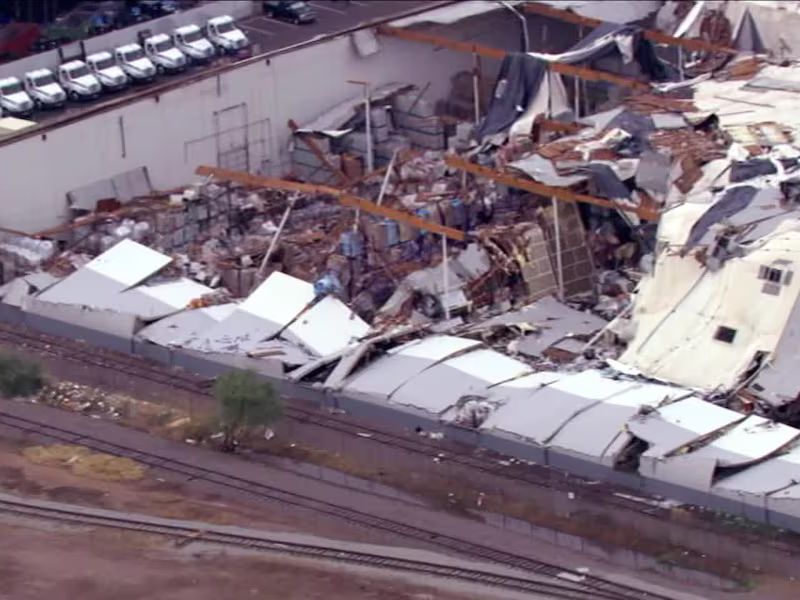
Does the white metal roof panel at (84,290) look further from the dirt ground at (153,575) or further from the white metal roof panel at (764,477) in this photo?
the white metal roof panel at (764,477)

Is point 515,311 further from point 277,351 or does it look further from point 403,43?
point 403,43

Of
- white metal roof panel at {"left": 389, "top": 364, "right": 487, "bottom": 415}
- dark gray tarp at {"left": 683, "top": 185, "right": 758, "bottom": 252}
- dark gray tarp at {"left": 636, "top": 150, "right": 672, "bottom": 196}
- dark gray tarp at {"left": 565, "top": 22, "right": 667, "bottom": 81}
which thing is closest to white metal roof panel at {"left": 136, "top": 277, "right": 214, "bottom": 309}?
white metal roof panel at {"left": 389, "top": 364, "right": 487, "bottom": 415}

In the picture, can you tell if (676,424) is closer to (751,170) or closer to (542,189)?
(751,170)

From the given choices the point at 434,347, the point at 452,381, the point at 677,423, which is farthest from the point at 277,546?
the point at 434,347

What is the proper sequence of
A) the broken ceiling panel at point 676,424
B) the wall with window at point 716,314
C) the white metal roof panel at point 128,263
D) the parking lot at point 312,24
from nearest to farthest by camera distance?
1. the broken ceiling panel at point 676,424
2. the wall with window at point 716,314
3. the white metal roof panel at point 128,263
4. the parking lot at point 312,24

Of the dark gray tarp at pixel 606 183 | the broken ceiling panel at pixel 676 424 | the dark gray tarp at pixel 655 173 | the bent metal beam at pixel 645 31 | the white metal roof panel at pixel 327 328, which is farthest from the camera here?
the bent metal beam at pixel 645 31

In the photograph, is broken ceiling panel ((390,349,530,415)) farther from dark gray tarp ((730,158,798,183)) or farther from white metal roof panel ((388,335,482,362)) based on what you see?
dark gray tarp ((730,158,798,183))

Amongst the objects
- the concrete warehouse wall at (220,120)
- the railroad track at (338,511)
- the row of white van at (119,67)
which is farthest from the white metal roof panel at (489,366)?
the row of white van at (119,67)
